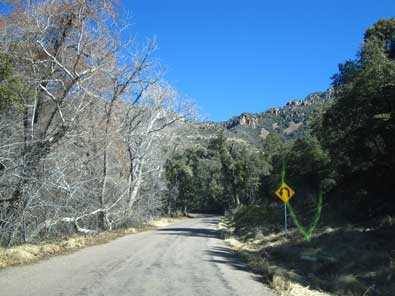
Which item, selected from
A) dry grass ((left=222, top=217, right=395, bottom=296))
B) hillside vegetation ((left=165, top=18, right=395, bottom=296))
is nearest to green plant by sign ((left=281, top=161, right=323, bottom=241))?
hillside vegetation ((left=165, top=18, right=395, bottom=296))

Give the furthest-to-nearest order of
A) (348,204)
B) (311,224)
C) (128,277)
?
(348,204) → (311,224) → (128,277)

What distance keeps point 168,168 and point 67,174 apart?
48325 mm

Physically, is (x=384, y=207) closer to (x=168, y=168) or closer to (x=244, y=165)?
(x=168, y=168)

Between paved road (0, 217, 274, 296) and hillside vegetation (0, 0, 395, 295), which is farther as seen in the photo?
hillside vegetation (0, 0, 395, 295)

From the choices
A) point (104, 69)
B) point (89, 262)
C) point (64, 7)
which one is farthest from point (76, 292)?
A: point (104, 69)

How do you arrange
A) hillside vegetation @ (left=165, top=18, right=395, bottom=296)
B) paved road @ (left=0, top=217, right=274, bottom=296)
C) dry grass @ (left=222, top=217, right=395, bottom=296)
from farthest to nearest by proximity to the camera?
hillside vegetation @ (left=165, top=18, right=395, bottom=296) → dry grass @ (left=222, top=217, right=395, bottom=296) → paved road @ (left=0, top=217, right=274, bottom=296)

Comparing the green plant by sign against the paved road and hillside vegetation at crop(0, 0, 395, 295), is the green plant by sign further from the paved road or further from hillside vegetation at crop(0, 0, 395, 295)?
the paved road

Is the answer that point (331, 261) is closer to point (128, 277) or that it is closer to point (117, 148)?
point (128, 277)

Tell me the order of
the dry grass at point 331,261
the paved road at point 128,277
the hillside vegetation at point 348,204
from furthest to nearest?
1. the hillside vegetation at point 348,204
2. the dry grass at point 331,261
3. the paved road at point 128,277

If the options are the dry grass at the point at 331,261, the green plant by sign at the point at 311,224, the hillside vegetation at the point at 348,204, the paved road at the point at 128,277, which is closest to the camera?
the paved road at the point at 128,277

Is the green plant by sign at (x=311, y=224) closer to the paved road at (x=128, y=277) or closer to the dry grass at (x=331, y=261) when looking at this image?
the dry grass at (x=331, y=261)

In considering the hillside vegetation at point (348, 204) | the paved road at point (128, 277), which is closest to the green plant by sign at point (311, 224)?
the hillside vegetation at point (348, 204)

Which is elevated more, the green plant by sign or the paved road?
the green plant by sign

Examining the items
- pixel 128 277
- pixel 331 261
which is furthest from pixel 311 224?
pixel 128 277
